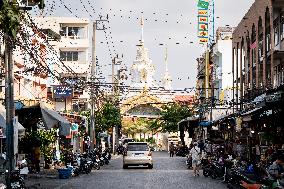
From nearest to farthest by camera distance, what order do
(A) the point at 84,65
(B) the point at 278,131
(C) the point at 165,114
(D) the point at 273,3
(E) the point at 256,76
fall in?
(B) the point at 278,131 < (D) the point at 273,3 < (E) the point at 256,76 < (A) the point at 84,65 < (C) the point at 165,114

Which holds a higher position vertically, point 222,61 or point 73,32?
point 73,32

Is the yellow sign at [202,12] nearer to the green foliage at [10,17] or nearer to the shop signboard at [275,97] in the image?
the shop signboard at [275,97]

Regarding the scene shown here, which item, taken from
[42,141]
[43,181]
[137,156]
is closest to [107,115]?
[137,156]

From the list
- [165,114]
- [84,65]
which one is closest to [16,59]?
[84,65]

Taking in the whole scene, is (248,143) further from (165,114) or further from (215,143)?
(165,114)

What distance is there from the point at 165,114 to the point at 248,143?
218ft

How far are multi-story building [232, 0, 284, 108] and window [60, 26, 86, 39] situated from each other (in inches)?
1102

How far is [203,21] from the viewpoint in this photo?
7438 centimetres

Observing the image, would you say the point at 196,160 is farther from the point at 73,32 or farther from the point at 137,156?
the point at 73,32

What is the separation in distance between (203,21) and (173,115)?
37609 mm

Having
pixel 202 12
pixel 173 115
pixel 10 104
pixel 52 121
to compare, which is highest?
pixel 202 12

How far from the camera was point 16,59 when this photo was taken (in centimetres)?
5166

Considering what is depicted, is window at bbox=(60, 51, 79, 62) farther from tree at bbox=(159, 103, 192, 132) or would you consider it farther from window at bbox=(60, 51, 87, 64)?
tree at bbox=(159, 103, 192, 132)

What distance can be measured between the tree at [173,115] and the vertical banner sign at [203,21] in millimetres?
34743
